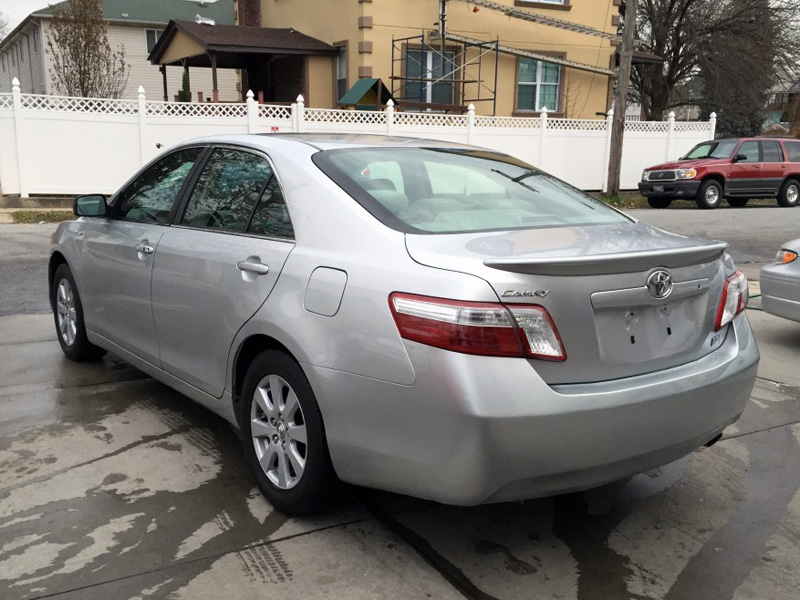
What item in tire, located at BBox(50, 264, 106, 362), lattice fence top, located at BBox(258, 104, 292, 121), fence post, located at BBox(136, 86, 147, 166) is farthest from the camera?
lattice fence top, located at BBox(258, 104, 292, 121)

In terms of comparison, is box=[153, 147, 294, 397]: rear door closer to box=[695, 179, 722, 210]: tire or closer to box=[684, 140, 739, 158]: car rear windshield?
box=[695, 179, 722, 210]: tire

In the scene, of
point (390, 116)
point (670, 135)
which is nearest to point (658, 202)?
point (670, 135)

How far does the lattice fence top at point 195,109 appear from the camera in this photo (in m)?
15.9

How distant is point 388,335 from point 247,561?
1.06 meters

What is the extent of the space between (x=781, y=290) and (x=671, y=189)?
45.5 feet

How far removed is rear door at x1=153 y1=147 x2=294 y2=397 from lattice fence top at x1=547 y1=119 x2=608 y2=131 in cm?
1739

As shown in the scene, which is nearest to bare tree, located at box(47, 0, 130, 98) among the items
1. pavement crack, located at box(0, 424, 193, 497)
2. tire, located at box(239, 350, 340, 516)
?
pavement crack, located at box(0, 424, 193, 497)

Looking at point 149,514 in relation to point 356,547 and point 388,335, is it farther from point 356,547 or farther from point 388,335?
point 388,335

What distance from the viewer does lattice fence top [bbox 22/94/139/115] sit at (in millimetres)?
14898

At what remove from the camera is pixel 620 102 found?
2006cm

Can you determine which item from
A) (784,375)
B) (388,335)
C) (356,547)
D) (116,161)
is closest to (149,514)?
(356,547)

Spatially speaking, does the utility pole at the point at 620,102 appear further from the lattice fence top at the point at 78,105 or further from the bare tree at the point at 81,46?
the bare tree at the point at 81,46

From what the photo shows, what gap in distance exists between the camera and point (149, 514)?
333 cm

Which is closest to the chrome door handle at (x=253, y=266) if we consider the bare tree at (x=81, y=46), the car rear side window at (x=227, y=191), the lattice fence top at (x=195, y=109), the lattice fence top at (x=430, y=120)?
the car rear side window at (x=227, y=191)
